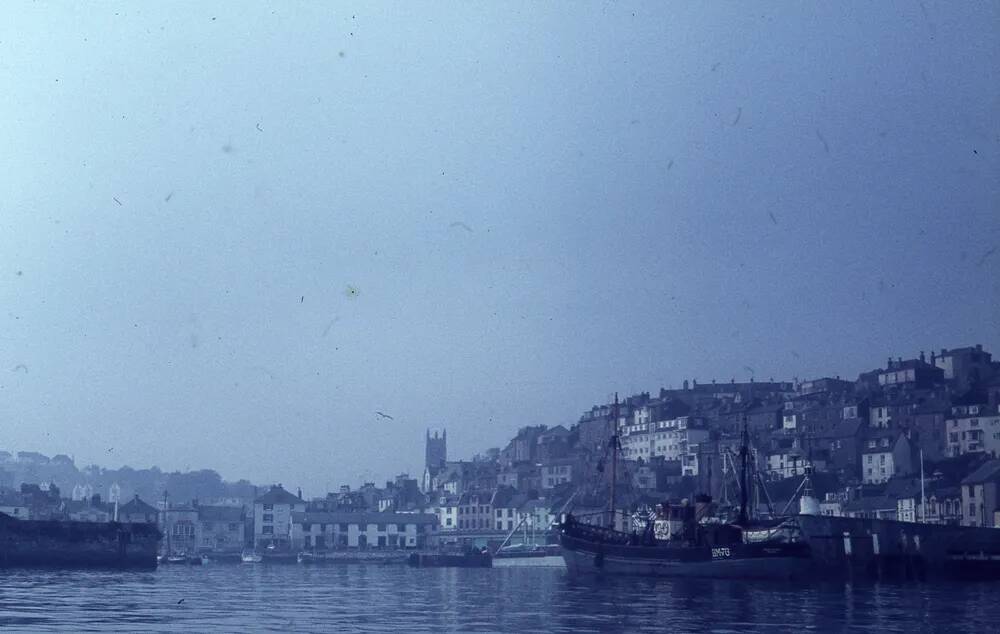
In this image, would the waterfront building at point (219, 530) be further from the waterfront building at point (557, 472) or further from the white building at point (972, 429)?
the white building at point (972, 429)

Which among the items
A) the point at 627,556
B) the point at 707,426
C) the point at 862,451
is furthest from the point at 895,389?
the point at 627,556

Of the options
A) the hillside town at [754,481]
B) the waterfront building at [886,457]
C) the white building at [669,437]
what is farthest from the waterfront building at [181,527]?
the waterfront building at [886,457]

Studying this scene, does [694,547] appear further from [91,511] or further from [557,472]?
[557,472]

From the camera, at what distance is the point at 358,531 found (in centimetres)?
18275

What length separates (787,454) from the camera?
526 feet

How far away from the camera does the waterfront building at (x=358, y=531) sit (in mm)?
181125

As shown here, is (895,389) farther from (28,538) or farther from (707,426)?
(28,538)

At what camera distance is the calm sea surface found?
130 ft

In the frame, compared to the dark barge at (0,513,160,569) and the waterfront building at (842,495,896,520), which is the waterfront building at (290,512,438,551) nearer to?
the dark barge at (0,513,160,569)

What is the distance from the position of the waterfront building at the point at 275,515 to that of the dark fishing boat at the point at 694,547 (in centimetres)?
9204

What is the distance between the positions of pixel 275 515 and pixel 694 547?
111656 mm

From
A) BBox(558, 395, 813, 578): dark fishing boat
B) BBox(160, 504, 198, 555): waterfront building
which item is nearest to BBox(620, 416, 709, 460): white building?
BBox(160, 504, 198, 555): waterfront building

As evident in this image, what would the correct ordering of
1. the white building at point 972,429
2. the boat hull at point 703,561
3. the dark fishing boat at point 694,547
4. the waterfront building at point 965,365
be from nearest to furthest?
the boat hull at point 703,561
the dark fishing boat at point 694,547
the white building at point 972,429
the waterfront building at point 965,365

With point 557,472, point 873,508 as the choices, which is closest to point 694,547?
point 873,508
